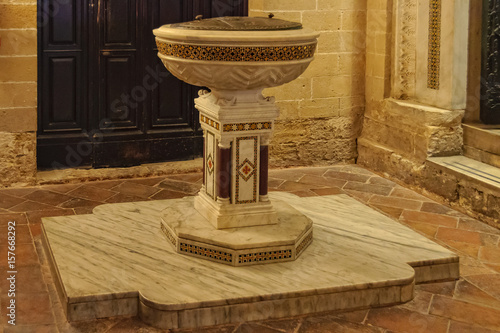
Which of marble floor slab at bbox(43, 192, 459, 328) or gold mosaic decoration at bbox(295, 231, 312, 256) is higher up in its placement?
gold mosaic decoration at bbox(295, 231, 312, 256)

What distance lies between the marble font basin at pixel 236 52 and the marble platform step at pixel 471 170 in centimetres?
201

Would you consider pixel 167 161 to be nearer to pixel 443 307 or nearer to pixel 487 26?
pixel 487 26

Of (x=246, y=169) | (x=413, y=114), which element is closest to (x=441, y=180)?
(x=413, y=114)

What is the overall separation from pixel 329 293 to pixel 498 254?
59.5 inches

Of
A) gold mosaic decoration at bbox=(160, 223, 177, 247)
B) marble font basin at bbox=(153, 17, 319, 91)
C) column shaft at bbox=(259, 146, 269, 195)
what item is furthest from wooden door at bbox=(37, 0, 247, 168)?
column shaft at bbox=(259, 146, 269, 195)

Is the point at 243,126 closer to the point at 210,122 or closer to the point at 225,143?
the point at 225,143

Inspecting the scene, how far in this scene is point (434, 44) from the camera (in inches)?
268

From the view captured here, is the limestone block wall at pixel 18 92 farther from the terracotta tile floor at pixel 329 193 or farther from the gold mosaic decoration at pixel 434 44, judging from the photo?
the gold mosaic decoration at pixel 434 44

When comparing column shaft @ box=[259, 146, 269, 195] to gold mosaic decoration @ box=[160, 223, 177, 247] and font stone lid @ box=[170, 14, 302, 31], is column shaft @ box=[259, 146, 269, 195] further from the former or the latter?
font stone lid @ box=[170, 14, 302, 31]

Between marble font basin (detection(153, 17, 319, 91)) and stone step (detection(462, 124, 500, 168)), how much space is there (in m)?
2.31

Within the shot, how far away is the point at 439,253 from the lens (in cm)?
492

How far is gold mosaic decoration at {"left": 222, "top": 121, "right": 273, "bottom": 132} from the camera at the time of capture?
4777mm

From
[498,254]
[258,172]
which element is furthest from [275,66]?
[498,254]

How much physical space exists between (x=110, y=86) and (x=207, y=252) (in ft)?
9.34
